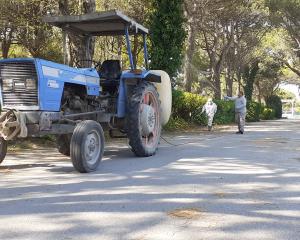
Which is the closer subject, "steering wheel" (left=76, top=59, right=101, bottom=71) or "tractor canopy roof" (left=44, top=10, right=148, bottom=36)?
"tractor canopy roof" (left=44, top=10, right=148, bottom=36)

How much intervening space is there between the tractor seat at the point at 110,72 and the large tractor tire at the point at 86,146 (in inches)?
84.5

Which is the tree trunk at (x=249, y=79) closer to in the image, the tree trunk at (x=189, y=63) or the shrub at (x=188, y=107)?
the tree trunk at (x=189, y=63)

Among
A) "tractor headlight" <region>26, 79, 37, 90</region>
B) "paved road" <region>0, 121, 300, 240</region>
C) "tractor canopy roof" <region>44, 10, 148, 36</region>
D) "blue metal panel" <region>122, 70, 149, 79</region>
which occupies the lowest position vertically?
"paved road" <region>0, 121, 300, 240</region>

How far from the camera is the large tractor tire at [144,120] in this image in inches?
400

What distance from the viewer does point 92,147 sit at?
28.1 ft

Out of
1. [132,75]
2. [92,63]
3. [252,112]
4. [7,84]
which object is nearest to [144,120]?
[132,75]

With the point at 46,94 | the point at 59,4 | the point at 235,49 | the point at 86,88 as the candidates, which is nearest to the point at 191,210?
the point at 46,94

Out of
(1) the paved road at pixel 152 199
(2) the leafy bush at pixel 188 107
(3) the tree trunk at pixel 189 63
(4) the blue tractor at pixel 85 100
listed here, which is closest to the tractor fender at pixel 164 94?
(4) the blue tractor at pixel 85 100

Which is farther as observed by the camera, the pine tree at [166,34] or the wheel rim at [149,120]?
the pine tree at [166,34]

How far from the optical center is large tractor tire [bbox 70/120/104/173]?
8078mm

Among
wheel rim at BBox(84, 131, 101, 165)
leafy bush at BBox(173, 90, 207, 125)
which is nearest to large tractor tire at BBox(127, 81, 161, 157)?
wheel rim at BBox(84, 131, 101, 165)

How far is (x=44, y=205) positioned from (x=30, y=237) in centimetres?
126

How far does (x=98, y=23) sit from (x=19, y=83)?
10.4 ft

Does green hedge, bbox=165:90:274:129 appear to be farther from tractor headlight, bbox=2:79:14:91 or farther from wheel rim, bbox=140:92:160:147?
tractor headlight, bbox=2:79:14:91
